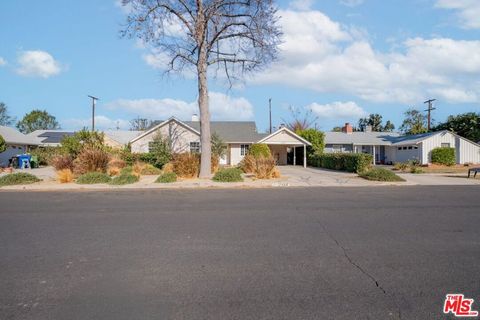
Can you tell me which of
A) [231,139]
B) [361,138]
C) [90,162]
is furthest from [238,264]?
[361,138]

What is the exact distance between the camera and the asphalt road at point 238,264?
3666mm

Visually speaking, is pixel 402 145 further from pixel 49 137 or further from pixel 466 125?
pixel 49 137

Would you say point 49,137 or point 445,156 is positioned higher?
point 49,137

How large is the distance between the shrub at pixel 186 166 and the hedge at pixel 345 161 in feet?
36.6

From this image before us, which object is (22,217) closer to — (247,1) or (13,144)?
(247,1)

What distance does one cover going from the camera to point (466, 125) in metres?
44.3

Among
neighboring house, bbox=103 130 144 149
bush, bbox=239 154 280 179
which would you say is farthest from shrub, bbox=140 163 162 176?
neighboring house, bbox=103 130 144 149

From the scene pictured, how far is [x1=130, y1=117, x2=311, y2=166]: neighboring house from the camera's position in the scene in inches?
1356

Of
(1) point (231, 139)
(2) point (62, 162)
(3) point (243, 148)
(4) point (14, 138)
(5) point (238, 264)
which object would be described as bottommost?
(5) point (238, 264)

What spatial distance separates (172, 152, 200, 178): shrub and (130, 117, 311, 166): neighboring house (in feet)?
24.9

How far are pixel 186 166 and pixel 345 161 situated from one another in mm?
12918

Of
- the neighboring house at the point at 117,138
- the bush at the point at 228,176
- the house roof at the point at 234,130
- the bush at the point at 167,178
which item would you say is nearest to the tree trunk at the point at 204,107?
the bush at the point at 228,176

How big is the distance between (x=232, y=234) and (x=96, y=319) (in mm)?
3676

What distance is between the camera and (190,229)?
7.35 metres
